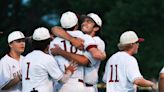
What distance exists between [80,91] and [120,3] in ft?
76.1

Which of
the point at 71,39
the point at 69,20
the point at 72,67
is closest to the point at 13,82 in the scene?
the point at 72,67

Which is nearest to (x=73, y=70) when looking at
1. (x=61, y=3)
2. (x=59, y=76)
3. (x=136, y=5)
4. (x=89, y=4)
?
(x=59, y=76)

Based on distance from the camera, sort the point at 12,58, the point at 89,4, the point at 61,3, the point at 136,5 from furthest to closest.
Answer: the point at 61,3, the point at 89,4, the point at 136,5, the point at 12,58

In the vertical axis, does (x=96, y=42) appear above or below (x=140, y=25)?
below

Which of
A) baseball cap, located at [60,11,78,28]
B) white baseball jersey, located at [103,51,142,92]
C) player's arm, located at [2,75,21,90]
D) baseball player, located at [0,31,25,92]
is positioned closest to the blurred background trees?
baseball player, located at [0,31,25,92]

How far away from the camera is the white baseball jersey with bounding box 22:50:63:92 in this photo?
10.7 m

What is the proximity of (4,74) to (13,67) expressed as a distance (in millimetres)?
189

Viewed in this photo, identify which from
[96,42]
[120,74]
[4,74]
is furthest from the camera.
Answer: [4,74]

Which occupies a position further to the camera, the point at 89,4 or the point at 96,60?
the point at 89,4

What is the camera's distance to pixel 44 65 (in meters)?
10.7

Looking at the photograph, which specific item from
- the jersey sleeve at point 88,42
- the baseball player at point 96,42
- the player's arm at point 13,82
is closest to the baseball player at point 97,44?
the baseball player at point 96,42

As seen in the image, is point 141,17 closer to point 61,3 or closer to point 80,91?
point 61,3

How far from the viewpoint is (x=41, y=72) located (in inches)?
424

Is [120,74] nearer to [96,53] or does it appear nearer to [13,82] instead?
[96,53]
